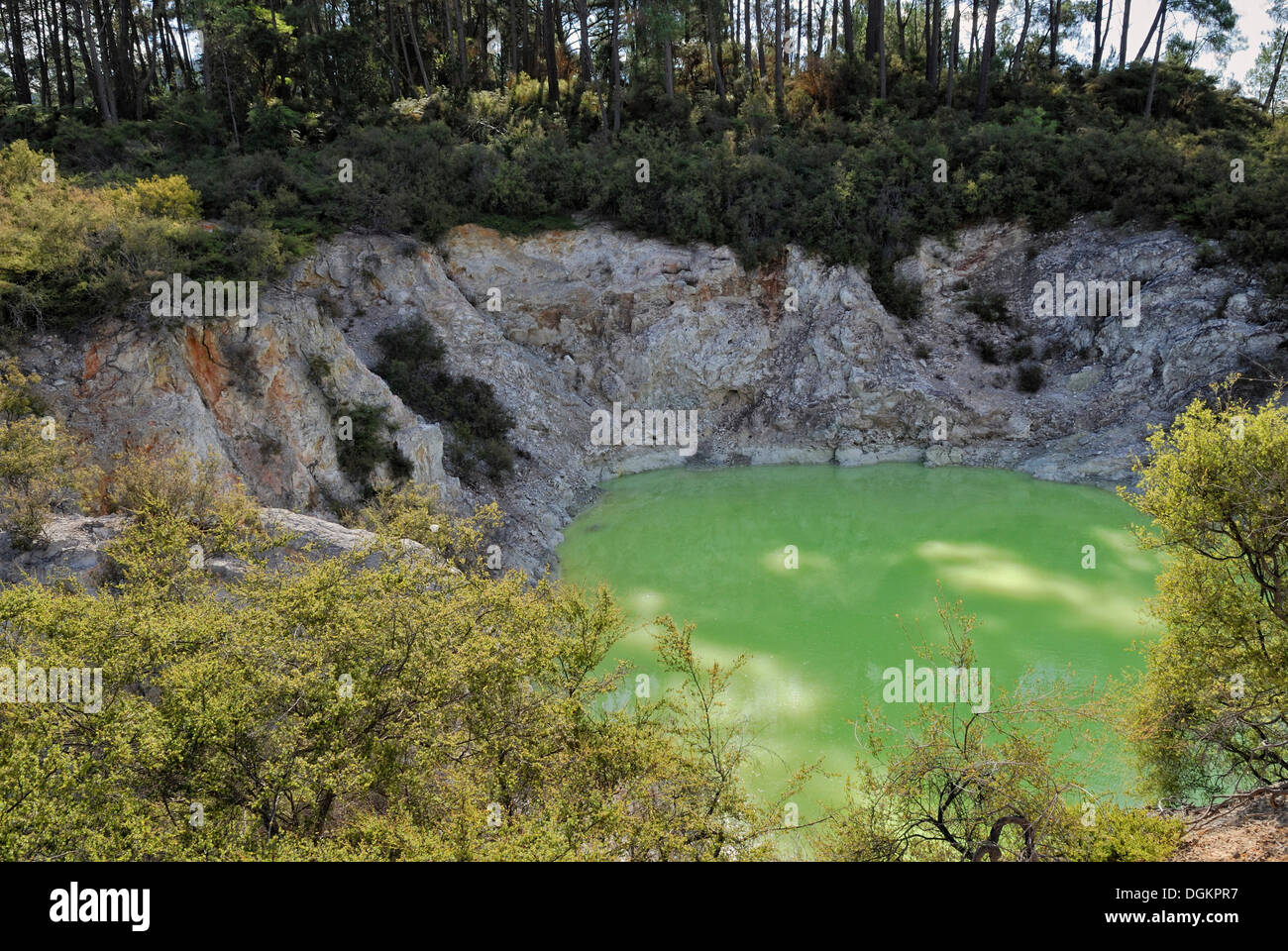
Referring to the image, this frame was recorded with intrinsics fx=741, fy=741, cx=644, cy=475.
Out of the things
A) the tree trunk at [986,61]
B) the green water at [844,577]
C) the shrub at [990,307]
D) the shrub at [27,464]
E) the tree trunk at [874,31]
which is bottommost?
the green water at [844,577]

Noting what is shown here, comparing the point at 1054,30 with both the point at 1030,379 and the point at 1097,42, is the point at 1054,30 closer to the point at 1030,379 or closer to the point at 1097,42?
the point at 1097,42

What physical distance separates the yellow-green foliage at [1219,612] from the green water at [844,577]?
3.84 feet

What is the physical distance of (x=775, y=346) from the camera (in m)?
25.8

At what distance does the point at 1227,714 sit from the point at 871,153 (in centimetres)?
2383

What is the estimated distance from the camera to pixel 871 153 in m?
27.1

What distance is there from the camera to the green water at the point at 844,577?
39.7ft

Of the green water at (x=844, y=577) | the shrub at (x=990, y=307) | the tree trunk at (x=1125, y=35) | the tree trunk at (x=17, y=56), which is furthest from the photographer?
the tree trunk at (x=1125, y=35)

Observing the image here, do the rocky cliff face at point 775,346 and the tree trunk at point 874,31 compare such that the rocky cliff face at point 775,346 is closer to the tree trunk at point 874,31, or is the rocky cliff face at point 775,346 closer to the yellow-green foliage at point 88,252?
the yellow-green foliage at point 88,252

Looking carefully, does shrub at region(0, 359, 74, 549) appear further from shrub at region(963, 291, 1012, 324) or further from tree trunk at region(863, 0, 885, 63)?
tree trunk at region(863, 0, 885, 63)

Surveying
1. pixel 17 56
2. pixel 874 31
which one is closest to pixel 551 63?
pixel 874 31

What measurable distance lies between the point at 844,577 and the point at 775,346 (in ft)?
38.1

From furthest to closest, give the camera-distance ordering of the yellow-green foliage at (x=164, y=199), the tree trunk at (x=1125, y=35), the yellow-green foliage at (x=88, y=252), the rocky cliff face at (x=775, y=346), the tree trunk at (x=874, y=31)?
the tree trunk at (x=1125, y=35) → the tree trunk at (x=874, y=31) → the rocky cliff face at (x=775, y=346) → the yellow-green foliage at (x=164, y=199) → the yellow-green foliage at (x=88, y=252)

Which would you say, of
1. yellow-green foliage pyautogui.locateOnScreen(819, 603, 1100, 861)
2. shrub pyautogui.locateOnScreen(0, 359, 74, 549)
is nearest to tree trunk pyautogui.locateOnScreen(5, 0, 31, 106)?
shrub pyautogui.locateOnScreen(0, 359, 74, 549)

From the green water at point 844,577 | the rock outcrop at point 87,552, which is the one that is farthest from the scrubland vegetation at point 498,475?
the green water at point 844,577
